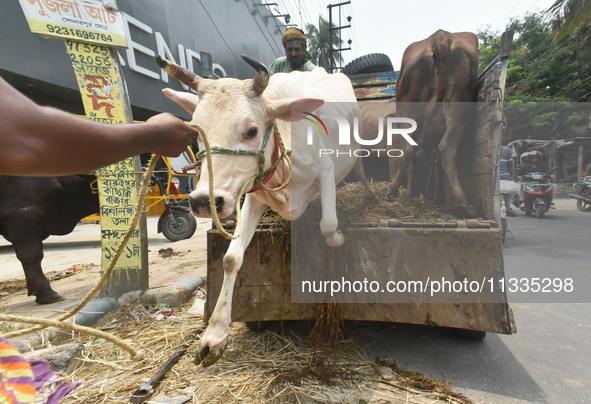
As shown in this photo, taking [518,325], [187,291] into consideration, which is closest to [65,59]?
[187,291]

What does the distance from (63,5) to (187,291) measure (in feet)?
11.6

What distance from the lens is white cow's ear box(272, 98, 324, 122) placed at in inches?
81.4

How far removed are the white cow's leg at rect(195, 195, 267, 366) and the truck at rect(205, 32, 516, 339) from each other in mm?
263

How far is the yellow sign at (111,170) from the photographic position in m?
3.85

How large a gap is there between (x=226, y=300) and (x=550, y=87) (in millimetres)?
20004

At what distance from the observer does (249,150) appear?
187 cm

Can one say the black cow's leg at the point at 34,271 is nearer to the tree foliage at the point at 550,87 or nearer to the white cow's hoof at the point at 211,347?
the white cow's hoof at the point at 211,347

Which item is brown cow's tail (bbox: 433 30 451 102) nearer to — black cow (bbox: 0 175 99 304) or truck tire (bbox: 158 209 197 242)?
black cow (bbox: 0 175 99 304)

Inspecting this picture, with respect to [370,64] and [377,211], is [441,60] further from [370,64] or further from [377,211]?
[370,64]

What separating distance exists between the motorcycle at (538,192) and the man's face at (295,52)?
8.69 meters

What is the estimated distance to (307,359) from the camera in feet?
8.25

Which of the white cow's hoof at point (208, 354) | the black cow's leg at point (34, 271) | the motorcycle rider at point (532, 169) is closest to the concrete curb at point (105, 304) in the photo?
the black cow's leg at point (34, 271)

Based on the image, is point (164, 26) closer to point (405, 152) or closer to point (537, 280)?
point (405, 152)

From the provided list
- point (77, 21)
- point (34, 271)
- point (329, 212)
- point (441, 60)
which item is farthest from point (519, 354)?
point (77, 21)
